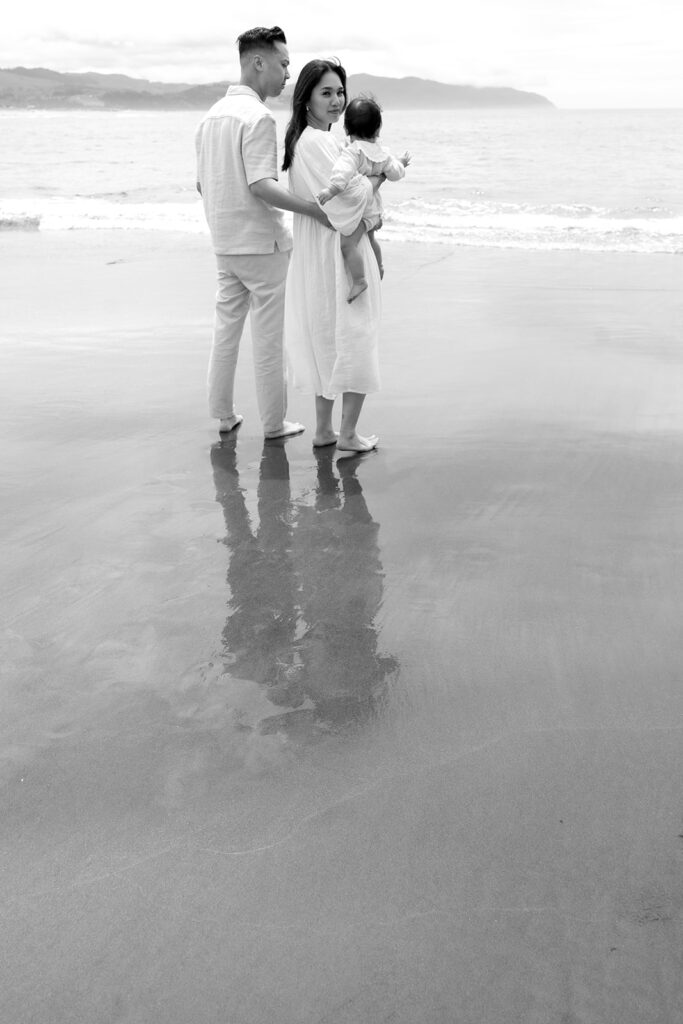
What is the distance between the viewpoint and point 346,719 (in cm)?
232

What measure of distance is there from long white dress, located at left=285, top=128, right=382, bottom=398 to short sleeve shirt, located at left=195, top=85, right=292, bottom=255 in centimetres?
22

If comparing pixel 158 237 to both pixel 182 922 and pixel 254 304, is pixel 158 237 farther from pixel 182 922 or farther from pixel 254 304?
pixel 182 922

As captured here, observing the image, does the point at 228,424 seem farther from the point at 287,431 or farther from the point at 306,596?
the point at 306,596

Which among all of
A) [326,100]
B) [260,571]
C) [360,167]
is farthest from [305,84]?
[260,571]

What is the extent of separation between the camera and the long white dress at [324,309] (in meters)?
4.08

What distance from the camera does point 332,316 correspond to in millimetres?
4277

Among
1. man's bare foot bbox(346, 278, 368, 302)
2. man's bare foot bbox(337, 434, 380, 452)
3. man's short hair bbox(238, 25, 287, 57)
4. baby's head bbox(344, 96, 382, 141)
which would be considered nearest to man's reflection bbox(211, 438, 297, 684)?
man's bare foot bbox(337, 434, 380, 452)

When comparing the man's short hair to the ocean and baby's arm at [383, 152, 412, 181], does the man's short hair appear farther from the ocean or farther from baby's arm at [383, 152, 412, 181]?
the ocean

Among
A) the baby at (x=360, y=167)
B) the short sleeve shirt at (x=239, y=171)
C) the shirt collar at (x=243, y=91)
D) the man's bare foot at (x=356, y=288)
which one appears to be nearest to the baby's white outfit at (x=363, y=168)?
the baby at (x=360, y=167)

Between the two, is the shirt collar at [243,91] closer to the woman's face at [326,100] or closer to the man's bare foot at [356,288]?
the woman's face at [326,100]

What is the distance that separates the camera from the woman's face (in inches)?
154

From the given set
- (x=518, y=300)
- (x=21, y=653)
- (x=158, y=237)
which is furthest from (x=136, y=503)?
(x=158, y=237)

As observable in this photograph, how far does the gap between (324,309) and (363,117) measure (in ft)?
2.75

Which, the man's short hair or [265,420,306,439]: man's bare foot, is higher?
the man's short hair
